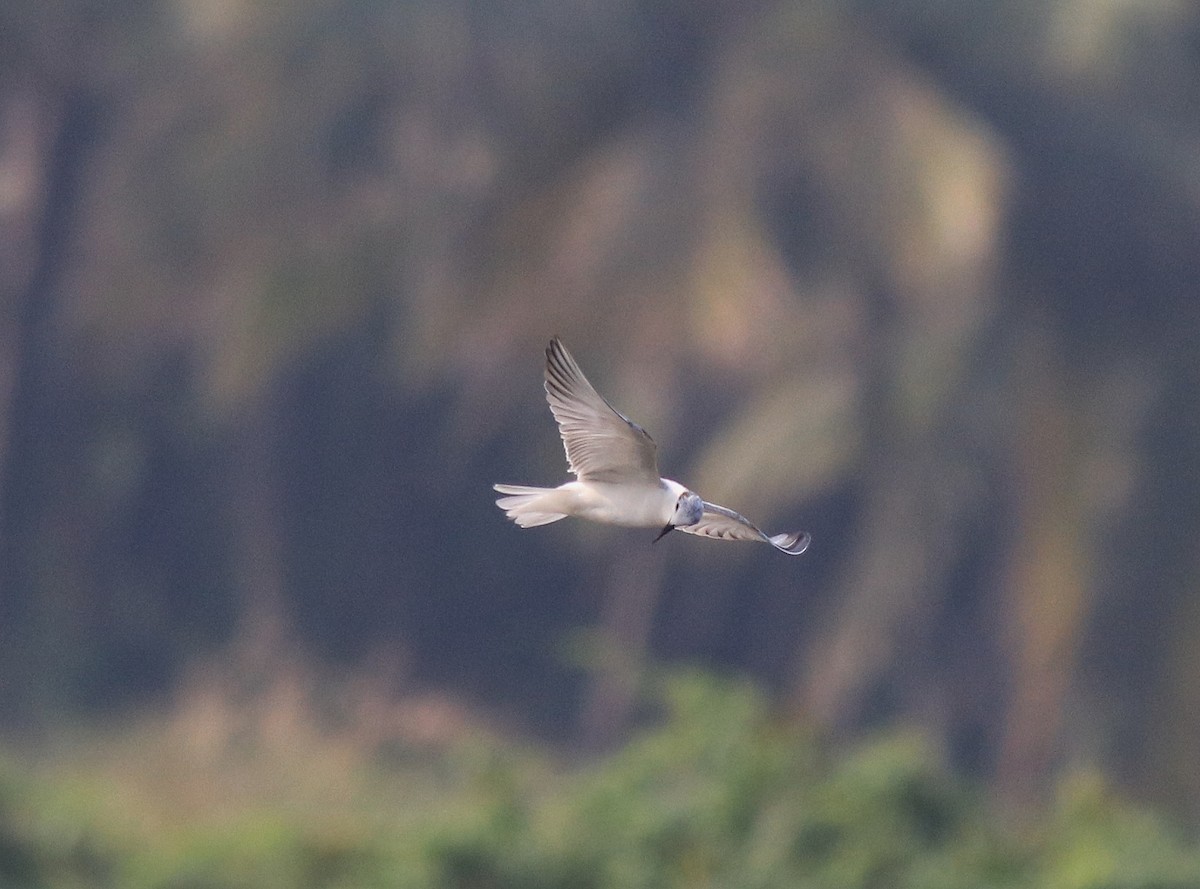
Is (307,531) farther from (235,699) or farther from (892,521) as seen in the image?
(892,521)

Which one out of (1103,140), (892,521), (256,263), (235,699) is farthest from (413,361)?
(1103,140)

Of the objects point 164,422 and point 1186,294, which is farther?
point 164,422

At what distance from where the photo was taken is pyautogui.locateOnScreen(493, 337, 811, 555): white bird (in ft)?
15.7

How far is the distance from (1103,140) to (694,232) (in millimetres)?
3749

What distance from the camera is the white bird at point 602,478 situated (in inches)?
189

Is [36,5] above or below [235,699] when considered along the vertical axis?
above

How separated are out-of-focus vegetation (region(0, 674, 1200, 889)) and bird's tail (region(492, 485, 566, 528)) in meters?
6.74

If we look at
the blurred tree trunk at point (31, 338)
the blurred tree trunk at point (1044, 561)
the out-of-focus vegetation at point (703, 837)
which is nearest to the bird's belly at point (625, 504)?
the out-of-focus vegetation at point (703, 837)

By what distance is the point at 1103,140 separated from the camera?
67.9 ft

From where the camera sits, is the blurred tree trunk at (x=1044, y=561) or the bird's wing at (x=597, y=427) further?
the blurred tree trunk at (x=1044, y=561)

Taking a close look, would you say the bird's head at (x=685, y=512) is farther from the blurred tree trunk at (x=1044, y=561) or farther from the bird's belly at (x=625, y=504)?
the blurred tree trunk at (x=1044, y=561)

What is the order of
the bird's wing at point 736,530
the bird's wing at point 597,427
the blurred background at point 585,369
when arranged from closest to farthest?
the bird's wing at point 597,427, the bird's wing at point 736,530, the blurred background at point 585,369

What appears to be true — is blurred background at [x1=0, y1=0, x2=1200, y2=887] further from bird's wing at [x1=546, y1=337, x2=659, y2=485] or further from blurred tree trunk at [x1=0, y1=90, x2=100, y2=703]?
bird's wing at [x1=546, y1=337, x2=659, y2=485]

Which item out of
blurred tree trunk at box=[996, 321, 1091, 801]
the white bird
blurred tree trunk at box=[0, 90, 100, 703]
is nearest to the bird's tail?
the white bird
